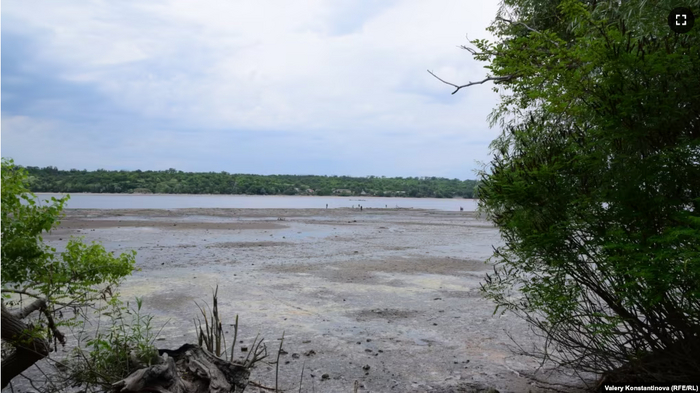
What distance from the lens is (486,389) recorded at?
6.49 m

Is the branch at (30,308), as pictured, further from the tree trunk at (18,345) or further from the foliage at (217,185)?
the foliage at (217,185)

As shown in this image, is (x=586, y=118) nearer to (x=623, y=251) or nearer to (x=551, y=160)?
(x=551, y=160)

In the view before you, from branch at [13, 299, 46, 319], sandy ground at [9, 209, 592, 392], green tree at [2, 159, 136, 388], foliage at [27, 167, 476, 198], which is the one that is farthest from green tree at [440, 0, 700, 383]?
foliage at [27, 167, 476, 198]

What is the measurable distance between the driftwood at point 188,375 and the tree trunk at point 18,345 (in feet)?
3.85

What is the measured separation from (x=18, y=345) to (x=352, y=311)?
694 centimetres

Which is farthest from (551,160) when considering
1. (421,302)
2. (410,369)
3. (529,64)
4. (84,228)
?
(84,228)

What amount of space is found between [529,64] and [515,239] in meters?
2.06

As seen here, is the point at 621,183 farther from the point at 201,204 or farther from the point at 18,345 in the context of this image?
the point at 201,204

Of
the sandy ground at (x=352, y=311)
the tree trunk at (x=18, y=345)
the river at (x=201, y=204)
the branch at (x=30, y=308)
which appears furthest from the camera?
the river at (x=201, y=204)

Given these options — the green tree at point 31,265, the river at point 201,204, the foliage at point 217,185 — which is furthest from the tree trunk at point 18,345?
the foliage at point 217,185

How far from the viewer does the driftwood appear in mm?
4594

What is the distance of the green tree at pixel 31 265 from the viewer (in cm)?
452

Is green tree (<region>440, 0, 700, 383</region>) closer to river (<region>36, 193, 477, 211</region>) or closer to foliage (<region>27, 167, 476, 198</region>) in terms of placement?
river (<region>36, 193, 477, 211</region>)

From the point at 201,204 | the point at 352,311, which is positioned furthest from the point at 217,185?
the point at 352,311
